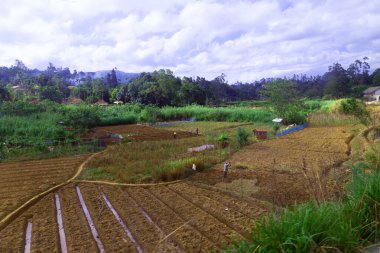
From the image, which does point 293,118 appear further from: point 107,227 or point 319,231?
point 319,231

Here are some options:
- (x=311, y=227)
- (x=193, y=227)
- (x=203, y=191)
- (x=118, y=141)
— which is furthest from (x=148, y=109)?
(x=311, y=227)

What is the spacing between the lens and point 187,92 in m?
34.9

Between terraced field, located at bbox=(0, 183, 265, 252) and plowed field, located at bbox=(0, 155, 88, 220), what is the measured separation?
0.54m

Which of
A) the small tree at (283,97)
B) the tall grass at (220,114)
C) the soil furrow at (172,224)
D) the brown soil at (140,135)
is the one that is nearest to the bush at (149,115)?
the tall grass at (220,114)

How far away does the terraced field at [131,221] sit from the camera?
4277 mm

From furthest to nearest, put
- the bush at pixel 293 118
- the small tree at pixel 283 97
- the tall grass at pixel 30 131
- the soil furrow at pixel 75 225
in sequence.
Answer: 1. the small tree at pixel 283 97
2. the bush at pixel 293 118
3. the tall grass at pixel 30 131
4. the soil furrow at pixel 75 225

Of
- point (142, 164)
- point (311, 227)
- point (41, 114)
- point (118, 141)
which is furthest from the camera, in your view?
point (41, 114)

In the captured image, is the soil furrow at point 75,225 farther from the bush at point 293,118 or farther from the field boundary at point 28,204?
the bush at point 293,118

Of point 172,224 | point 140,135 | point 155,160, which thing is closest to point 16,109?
point 140,135

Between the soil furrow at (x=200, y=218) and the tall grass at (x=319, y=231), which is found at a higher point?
the tall grass at (x=319, y=231)

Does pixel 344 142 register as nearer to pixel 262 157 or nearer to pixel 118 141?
pixel 262 157

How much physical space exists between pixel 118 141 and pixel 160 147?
10.2 feet

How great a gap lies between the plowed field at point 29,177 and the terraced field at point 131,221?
1.77ft

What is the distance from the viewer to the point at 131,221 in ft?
16.7
